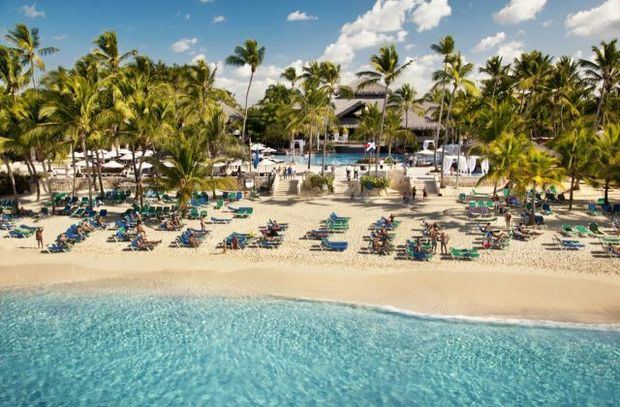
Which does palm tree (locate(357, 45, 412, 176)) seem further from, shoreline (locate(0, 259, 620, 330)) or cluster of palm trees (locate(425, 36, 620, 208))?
shoreline (locate(0, 259, 620, 330))

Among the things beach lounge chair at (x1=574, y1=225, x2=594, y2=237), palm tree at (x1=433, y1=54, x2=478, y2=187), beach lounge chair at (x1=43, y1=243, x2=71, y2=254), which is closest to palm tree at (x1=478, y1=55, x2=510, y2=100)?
palm tree at (x1=433, y1=54, x2=478, y2=187)

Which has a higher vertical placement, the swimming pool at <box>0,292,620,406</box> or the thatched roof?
the thatched roof

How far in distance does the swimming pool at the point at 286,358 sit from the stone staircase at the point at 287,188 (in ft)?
59.4

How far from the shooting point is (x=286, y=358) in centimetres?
1316

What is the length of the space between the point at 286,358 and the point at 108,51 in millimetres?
33660

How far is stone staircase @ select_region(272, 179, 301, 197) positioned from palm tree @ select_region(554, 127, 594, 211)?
16884 mm

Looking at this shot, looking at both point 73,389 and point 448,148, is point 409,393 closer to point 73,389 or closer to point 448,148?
point 73,389

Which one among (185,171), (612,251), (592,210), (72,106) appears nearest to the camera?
(612,251)

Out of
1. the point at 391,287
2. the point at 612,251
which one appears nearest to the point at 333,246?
the point at 391,287

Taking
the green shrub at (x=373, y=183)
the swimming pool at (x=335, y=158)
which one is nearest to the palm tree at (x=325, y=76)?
the green shrub at (x=373, y=183)

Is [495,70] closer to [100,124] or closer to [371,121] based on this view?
[371,121]

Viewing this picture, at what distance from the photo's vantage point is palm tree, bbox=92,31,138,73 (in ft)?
124

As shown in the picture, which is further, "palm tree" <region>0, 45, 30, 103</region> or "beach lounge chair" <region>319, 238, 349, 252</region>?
"palm tree" <region>0, 45, 30, 103</region>

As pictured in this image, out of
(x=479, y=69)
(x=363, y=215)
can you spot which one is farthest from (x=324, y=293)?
(x=479, y=69)
